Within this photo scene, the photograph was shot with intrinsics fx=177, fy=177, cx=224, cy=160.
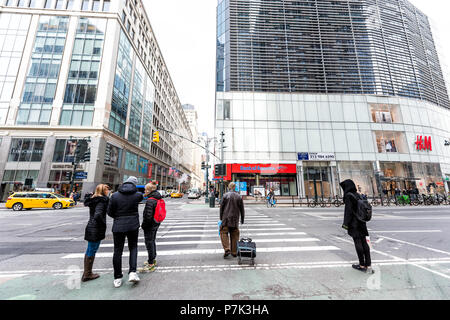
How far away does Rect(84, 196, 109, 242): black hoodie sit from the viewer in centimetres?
346

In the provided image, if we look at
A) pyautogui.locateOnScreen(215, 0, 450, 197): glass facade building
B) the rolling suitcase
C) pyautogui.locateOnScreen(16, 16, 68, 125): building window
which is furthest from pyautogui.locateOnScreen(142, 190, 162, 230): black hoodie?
pyautogui.locateOnScreen(16, 16, 68, 125): building window

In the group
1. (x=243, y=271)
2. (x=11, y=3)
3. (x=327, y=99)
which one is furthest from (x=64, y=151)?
(x=327, y=99)

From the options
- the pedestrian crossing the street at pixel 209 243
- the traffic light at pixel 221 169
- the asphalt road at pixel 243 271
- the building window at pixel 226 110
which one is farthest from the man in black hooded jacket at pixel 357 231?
the building window at pixel 226 110

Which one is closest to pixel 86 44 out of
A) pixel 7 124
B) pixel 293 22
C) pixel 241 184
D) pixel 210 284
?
pixel 7 124

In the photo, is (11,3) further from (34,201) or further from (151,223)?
(151,223)

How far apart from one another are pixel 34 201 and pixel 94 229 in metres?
20.2

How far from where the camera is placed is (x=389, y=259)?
15.1ft

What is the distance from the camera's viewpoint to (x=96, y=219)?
354cm

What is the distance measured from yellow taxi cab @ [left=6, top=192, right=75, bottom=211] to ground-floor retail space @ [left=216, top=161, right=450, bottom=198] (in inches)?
778

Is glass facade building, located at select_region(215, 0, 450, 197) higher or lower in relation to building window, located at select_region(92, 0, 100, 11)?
lower

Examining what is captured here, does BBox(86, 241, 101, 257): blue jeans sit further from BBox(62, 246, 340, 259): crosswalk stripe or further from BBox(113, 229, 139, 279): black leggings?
BBox(62, 246, 340, 259): crosswalk stripe

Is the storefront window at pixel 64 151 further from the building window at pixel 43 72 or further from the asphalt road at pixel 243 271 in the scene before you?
the asphalt road at pixel 243 271

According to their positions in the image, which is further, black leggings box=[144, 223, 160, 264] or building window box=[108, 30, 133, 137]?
building window box=[108, 30, 133, 137]
